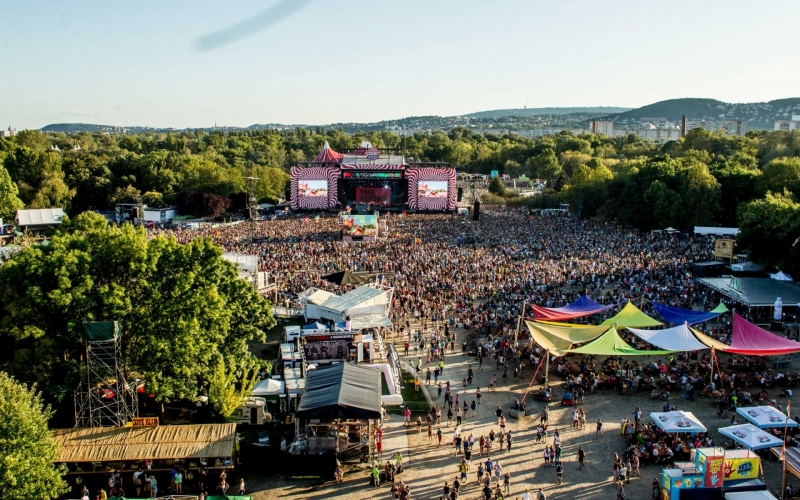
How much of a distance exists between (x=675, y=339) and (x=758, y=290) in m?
7.91

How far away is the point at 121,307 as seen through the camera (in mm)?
15000

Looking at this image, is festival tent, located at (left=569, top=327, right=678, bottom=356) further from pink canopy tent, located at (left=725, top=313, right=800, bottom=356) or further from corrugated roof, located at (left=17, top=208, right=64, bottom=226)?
corrugated roof, located at (left=17, top=208, right=64, bottom=226)

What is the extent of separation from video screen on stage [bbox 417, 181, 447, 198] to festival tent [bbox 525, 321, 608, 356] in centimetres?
4319

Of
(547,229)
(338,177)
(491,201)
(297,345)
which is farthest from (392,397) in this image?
(491,201)

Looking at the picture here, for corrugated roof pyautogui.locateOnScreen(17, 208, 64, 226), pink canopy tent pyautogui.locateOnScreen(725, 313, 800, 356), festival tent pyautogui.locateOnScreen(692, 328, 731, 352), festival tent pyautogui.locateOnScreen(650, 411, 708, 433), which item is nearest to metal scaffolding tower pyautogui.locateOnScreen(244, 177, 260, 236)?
corrugated roof pyautogui.locateOnScreen(17, 208, 64, 226)

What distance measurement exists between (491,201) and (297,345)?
52.4m

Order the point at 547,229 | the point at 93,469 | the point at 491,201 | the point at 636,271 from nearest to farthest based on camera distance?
the point at 93,469 < the point at 636,271 < the point at 547,229 < the point at 491,201

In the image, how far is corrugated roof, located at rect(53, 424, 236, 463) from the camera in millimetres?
13391

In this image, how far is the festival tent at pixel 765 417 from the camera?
14531mm

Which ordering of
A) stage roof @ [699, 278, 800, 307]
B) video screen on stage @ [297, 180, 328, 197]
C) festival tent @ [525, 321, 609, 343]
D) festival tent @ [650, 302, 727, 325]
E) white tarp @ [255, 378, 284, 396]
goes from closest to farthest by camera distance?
1. white tarp @ [255, 378, 284, 396]
2. festival tent @ [525, 321, 609, 343]
3. festival tent @ [650, 302, 727, 325]
4. stage roof @ [699, 278, 800, 307]
5. video screen on stage @ [297, 180, 328, 197]

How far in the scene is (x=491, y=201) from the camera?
70625mm

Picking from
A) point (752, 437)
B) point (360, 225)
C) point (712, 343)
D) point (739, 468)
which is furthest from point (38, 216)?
point (739, 468)

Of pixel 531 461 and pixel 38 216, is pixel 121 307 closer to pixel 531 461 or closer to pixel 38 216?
pixel 531 461

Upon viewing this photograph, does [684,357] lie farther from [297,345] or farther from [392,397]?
[297,345]
